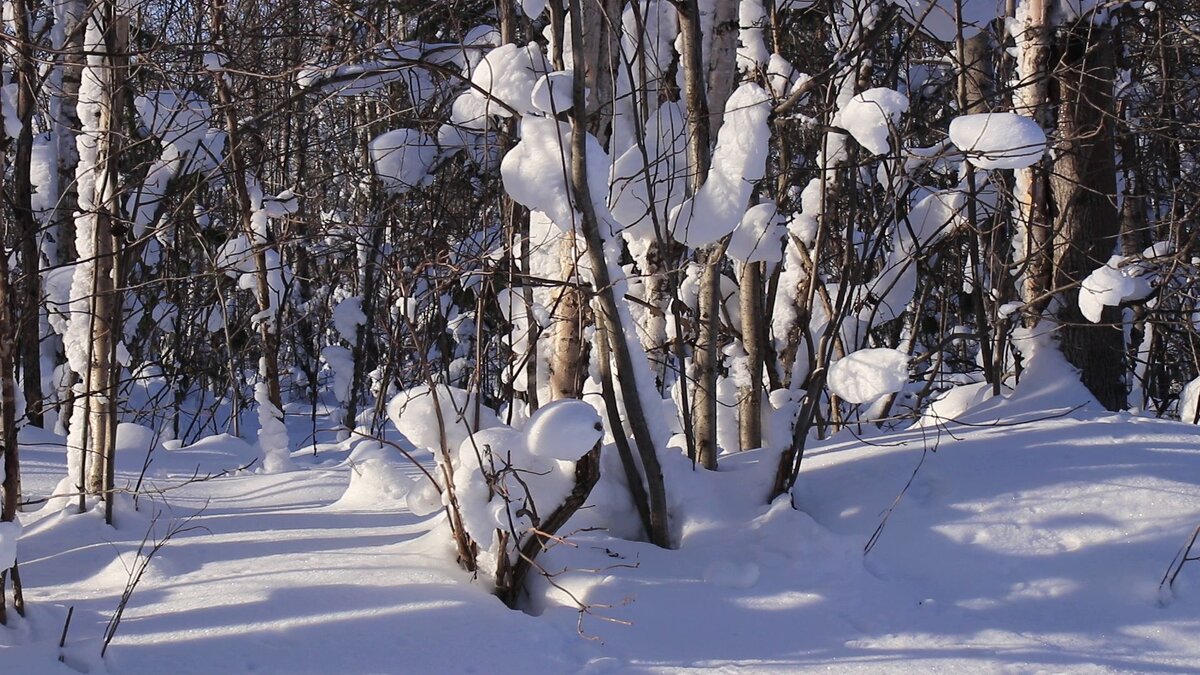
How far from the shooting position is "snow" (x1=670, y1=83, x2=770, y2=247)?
3139mm

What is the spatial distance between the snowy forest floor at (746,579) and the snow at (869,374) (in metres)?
0.37

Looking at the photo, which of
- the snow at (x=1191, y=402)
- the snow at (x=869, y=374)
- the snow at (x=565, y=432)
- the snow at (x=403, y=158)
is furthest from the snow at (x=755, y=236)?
the snow at (x=1191, y=402)

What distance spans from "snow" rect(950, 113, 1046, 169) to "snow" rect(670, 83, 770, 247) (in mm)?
570

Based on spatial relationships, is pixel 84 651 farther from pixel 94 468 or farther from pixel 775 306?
pixel 775 306

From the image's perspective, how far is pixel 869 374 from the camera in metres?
3.39

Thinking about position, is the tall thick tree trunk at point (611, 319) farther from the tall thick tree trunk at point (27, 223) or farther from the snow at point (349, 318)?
the snow at point (349, 318)

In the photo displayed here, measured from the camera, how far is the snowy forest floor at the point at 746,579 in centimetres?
275

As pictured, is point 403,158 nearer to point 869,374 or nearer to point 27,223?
point 27,223

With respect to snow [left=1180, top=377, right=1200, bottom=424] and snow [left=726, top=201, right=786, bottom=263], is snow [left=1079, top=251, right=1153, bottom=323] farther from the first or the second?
snow [left=1180, top=377, right=1200, bottom=424]

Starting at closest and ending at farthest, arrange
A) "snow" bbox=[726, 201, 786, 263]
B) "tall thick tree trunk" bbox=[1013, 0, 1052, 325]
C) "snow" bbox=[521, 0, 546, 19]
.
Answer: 1. "snow" bbox=[521, 0, 546, 19]
2. "snow" bbox=[726, 201, 786, 263]
3. "tall thick tree trunk" bbox=[1013, 0, 1052, 325]

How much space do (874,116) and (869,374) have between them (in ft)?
2.66

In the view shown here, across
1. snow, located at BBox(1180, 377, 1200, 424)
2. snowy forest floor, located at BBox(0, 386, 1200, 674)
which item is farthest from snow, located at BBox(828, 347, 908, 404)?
snow, located at BBox(1180, 377, 1200, 424)

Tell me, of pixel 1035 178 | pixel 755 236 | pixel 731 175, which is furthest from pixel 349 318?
pixel 731 175

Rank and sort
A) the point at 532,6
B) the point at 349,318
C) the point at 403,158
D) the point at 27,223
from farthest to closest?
the point at 349,318
the point at 403,158
the point at 27,223
the point at 532,6
